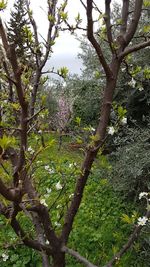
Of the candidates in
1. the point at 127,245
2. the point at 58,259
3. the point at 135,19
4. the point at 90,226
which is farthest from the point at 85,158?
the point at 90,226

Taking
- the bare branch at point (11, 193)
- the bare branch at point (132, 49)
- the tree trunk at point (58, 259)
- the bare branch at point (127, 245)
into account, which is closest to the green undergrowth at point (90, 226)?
the tree trunk at point (58, 259)

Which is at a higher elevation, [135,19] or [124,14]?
[124,14]

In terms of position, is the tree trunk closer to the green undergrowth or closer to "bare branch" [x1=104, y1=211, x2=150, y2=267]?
→ "bare branch" [x1=104, y1=211, x2=150, y2=267]

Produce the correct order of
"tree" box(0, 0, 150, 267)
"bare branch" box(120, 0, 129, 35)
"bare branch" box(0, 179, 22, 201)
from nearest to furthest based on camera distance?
"bare branch" box(0, 179, 22, 201) → "tree" box(0, 0, 150, 267) → "bare branch" box(120, 0, 129, 35)

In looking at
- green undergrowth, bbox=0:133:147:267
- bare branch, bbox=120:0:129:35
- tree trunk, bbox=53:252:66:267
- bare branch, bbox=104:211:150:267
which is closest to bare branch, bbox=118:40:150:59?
bare branch, bbox=120:0:129:35

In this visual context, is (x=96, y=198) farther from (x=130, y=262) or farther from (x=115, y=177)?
(x=130, y=262)

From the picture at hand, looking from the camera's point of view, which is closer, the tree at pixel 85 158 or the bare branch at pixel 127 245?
the tree at pixel 85 158

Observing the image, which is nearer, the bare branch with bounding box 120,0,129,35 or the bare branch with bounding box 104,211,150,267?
the bare branch with bounding box 120,0,129,35

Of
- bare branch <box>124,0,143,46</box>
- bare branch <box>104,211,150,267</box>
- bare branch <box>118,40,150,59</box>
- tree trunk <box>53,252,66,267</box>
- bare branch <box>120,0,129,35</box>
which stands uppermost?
bare branch <box>120,0,129,35</box>

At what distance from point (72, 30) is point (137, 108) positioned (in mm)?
6081

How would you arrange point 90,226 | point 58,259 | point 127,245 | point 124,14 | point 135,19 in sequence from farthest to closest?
1. point 90,226
2. point 58,259
3. point 127,245
4. point 124,14
5. point 135,19

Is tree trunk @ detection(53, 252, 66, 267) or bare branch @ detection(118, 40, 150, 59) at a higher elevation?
bare branch @ detection(118, 40, 150, 59)

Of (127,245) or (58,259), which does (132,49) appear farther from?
(58,259)

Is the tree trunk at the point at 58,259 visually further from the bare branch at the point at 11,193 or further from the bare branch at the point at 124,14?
the bare branch at the point at 124,14
